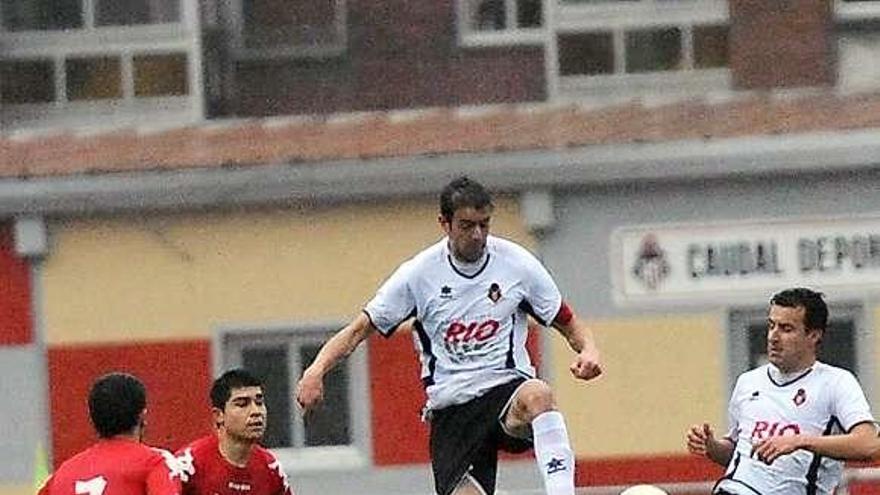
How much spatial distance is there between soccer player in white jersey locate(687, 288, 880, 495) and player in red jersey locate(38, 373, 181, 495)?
81.0 inches

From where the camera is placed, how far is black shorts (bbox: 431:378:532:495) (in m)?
11.6

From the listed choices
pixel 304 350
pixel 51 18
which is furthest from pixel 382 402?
pixel 51 18

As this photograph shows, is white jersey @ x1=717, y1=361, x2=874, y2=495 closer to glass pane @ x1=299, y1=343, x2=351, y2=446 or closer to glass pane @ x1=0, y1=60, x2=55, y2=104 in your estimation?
glass pane @ x1=299, y1=343, x2=351, y2=446

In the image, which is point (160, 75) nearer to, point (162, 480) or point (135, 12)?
point (135, 12)

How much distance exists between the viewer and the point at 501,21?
21.2 meters

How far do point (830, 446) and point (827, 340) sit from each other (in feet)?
31.4

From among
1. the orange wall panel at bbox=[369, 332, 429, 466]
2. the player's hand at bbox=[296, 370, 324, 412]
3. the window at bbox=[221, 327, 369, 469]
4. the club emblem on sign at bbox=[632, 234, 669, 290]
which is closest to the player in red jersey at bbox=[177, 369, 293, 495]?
the player's hand at bbox=[296, 370, 324, 412]

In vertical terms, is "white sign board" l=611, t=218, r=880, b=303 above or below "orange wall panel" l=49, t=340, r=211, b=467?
above

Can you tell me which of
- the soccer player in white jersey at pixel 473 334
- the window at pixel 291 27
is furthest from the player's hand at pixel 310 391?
the window at pixel 291 27

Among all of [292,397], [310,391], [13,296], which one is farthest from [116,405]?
[13,296]

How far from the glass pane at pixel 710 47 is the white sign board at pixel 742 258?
1.57 metres

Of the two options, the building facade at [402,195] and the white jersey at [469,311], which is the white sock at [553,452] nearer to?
the white jersey at [469,311]

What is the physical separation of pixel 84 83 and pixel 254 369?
2.56 m

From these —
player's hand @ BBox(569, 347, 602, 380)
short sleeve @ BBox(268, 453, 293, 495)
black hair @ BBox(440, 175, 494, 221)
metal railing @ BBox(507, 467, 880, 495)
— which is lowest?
A: metal railing @ BBox(507, 467, 880, 495)
